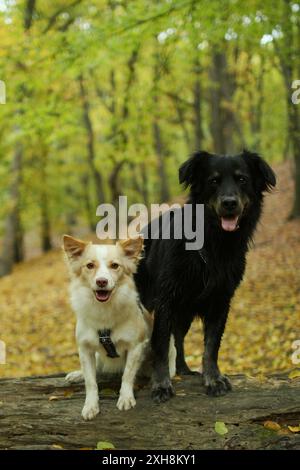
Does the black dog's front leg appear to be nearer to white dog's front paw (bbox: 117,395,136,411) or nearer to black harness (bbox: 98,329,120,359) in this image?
white dog's front paw (bbox: 117,395,136,411)

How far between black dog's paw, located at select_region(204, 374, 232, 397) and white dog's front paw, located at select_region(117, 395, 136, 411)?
68 centimetres

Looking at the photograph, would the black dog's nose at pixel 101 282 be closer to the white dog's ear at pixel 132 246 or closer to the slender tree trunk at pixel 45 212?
the white dog's ear at pixel 132 246

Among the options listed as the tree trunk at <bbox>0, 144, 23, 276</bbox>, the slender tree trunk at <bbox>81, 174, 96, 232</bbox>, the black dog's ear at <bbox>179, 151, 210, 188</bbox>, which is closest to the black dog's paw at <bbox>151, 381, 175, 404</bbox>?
the black dog's ear at <bbox>179, 151, 210, 188</bbox>

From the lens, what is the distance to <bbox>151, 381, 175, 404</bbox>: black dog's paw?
13.4 ft

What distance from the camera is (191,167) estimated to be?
4.10 meters

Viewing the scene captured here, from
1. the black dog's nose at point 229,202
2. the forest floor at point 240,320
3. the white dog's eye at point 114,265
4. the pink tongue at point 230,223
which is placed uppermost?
the black dog's nose at point 229,202

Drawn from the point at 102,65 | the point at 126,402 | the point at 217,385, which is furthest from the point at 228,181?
the point at 102,65

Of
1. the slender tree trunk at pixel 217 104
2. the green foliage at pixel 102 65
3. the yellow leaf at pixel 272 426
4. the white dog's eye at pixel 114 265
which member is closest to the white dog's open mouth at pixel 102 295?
the white dog's eye at pixel 114 265

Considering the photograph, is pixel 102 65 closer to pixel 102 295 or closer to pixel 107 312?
pixel 107 312

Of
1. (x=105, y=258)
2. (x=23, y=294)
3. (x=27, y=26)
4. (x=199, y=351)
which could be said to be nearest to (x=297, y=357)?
(x=199, y=351)

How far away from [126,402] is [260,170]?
88.0 inches

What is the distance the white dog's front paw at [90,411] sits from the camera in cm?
387

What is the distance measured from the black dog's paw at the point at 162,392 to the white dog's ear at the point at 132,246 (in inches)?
44.8

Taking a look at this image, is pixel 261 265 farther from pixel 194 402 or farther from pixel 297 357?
pixel 194 402
